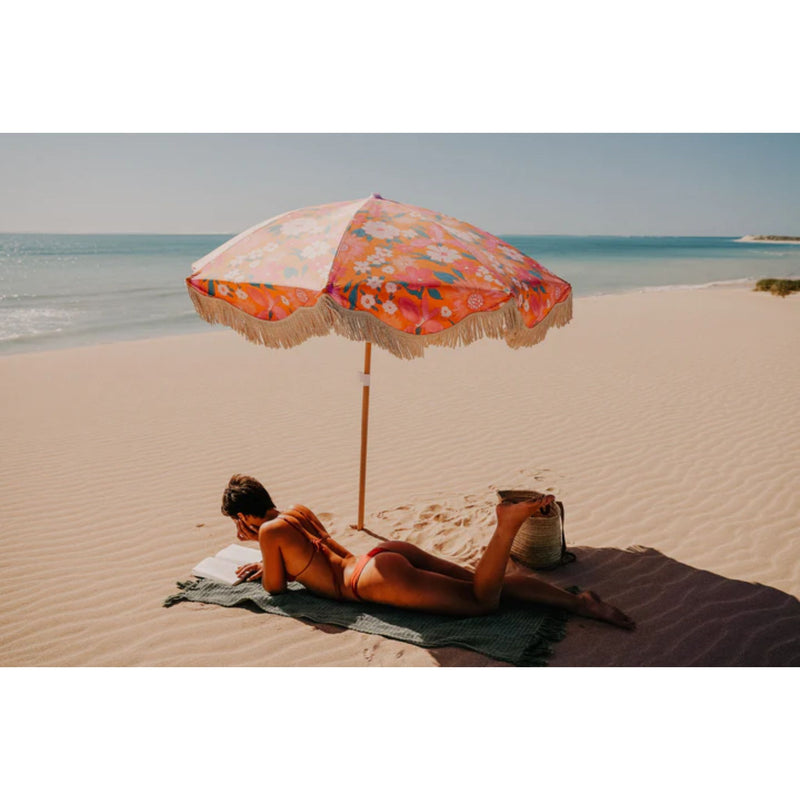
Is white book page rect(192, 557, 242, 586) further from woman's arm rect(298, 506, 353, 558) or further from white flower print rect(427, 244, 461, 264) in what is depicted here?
white flower print rect(427, 244, 461, 264)

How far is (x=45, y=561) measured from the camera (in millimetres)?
4602

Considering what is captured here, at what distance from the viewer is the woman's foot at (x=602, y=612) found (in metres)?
3.51

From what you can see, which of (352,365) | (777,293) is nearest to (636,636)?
(352,365)

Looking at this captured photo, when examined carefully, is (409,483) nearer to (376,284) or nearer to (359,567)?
(359,567)

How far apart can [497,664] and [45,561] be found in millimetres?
3498

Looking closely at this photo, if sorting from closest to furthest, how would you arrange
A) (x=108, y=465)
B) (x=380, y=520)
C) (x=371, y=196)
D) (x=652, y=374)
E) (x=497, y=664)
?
(x=497, y=664)
(x=371, y=196)
(x=380, y=520)
(x=108, y=465)
(x=652, y=374)

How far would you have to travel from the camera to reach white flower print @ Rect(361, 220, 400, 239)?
11.6 feet

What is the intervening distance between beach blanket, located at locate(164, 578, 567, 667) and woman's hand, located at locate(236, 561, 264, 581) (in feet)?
0.15

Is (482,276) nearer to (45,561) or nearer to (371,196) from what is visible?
(371,196)

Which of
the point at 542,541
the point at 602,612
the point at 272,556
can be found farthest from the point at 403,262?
the point at 602,612

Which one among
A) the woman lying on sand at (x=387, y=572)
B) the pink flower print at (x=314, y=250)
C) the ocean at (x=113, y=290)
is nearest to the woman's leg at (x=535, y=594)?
the woman lying on sand at (x=387, y=572)

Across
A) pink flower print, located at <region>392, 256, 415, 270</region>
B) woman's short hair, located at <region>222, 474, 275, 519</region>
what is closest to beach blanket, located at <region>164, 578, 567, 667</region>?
→ woman's short hair, located at <region>222, 474, 275, 519</region>

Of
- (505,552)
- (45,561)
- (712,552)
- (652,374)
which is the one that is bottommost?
(45,561)

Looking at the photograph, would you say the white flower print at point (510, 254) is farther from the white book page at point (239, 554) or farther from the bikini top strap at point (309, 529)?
the white book page at point (239, 554)
